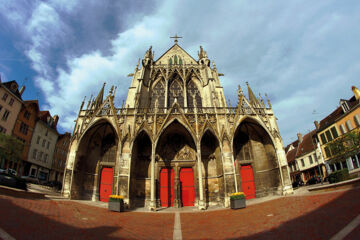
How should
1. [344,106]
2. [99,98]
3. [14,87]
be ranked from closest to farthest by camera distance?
[99,98] < [344,106] < [14,87]

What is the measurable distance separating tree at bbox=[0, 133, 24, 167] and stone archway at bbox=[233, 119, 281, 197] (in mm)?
21545

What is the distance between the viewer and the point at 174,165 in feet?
50.3

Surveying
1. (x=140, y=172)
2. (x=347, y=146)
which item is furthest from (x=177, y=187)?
(x=347, y=146)

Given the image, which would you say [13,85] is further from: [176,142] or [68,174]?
[176,142]

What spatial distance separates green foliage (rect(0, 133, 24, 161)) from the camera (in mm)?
16858

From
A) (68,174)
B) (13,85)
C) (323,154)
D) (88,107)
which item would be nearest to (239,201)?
(68,174)

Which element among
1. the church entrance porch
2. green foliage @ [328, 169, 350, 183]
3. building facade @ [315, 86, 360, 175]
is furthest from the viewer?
building facade @ [315, 86, 360, 175]

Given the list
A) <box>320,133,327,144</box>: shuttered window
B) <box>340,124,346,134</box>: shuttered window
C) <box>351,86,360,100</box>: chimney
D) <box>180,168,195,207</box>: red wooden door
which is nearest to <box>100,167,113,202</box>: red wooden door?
<box>180,168,195,207</box>: red wooden door

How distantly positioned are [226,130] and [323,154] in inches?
946

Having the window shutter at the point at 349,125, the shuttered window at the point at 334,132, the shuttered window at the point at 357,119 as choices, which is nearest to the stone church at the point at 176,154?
the shuttered window at the point at 357,119

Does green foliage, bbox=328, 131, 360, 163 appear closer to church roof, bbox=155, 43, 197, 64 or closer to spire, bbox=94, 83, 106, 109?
church roof, bbox=155, 43, 197, 64

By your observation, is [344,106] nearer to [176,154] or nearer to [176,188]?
[176,154]

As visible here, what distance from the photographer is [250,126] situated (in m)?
16.0

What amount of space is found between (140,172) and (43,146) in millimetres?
26174
